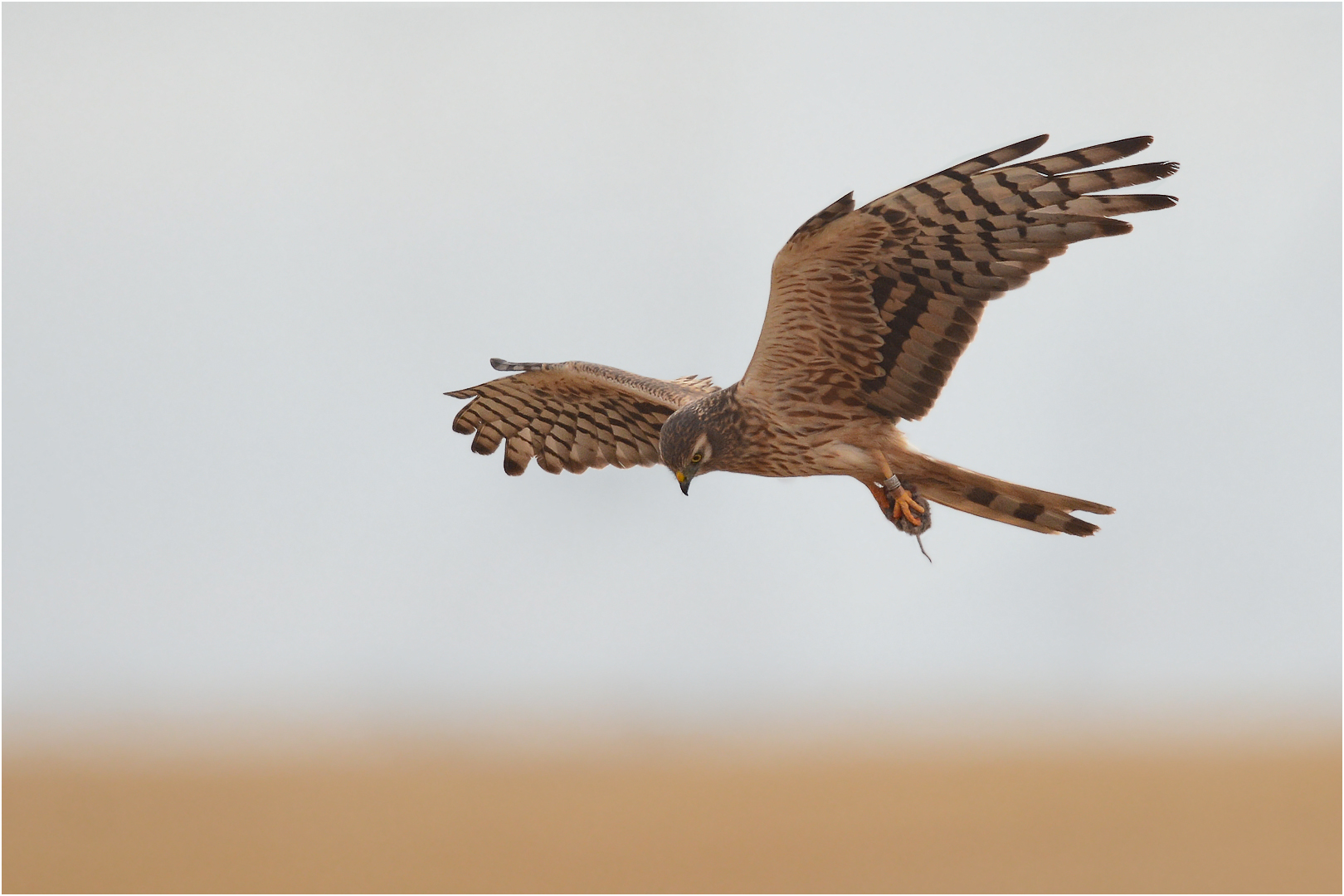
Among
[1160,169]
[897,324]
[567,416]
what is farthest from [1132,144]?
[567,416]

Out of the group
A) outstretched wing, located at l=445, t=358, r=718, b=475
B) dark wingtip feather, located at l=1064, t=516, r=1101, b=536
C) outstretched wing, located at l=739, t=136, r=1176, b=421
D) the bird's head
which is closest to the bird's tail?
dark wingtip feather, located at l=1064, t=516, r=1101, b=536

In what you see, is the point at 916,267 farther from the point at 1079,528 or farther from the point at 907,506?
Result: the point at 1079,528

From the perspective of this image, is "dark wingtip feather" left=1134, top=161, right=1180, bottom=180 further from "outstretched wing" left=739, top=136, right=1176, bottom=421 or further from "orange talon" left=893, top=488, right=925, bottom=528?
"orange talon" left=893, top=488, right=925, bottom=528

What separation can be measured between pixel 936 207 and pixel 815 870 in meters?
19.0

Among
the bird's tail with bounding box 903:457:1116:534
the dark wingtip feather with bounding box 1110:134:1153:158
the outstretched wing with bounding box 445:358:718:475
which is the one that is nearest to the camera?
the dark wingtip feather with bounding box 1110:134:1153:158

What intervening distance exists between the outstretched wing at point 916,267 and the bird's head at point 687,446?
0.28 metres

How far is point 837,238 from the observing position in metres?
5.45

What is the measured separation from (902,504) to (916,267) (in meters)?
1.03

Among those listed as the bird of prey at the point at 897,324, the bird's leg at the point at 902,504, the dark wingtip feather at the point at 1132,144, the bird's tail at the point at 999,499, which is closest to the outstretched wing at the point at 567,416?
the bird of prey at the point at 897,324

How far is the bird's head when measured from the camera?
595cm

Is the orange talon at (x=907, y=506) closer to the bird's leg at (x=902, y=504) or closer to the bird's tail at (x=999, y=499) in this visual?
the bird's leg at (x=902, y=504)

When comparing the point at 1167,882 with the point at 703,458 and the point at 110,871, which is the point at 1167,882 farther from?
the point at 703,458

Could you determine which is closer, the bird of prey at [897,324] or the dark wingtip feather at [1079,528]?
the bird of prey at [897,324]

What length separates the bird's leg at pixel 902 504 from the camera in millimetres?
5934
